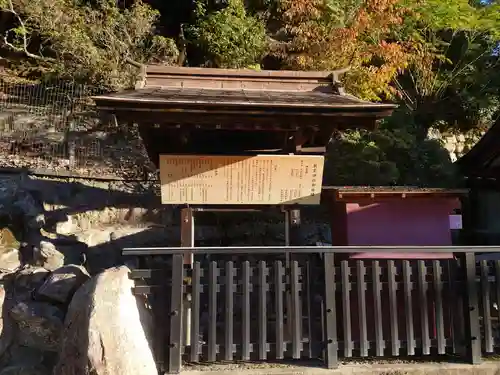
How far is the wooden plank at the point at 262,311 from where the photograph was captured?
471 centimetres

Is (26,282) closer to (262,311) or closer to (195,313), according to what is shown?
(195,313)

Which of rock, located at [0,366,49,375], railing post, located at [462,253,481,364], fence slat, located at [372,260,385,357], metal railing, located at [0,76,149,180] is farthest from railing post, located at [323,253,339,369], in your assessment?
metal railing, located at [0,76,149,180]

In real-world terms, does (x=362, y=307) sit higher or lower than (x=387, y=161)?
lower

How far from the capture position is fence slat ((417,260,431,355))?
4.89 m

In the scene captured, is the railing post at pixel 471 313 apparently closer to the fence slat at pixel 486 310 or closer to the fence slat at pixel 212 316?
the fence slat at pixel 486 310

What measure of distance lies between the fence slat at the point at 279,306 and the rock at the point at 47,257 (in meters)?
4.79

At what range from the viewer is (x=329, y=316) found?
15.7ft

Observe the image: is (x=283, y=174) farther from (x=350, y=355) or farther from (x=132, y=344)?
(x=132, y=344)

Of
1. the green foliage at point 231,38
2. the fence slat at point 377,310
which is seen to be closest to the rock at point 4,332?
the fence slat at point 377,310

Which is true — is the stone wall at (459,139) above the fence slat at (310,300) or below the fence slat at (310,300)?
above

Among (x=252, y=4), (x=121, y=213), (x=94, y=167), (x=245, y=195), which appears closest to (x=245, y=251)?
(x=245, y=195)

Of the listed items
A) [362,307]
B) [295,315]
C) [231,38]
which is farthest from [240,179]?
[231,38]

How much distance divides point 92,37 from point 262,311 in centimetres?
1082

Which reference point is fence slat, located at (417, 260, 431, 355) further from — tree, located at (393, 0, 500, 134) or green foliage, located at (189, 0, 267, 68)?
tree, located at (393, 0, 500, 134)
